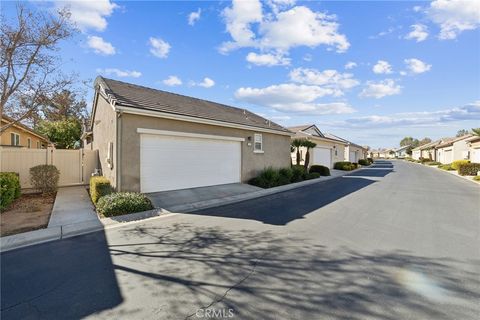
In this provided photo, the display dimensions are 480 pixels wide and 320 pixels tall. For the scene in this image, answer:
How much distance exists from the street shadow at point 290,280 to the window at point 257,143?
32.8ft

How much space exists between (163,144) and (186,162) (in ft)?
4.66

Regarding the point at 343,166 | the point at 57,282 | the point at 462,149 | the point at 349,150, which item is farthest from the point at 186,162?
the point at 462,149

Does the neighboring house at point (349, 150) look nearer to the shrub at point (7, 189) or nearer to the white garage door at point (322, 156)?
the white garage door at point (322, 156)

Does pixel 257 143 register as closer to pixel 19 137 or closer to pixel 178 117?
pixel 178 117

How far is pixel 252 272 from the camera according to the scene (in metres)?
4.11

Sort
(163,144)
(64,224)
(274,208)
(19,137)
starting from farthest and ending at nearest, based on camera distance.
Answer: (19,137) → (163,144) → (274,208) → (64,224)

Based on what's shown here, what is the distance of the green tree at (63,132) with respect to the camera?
26.7 meters

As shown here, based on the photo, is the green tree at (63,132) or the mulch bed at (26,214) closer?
the mulch bed at (26,214)

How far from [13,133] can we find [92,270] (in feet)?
68.0

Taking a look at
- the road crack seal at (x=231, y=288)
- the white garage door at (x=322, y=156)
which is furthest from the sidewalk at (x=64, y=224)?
the white garage door at (x=322, y=156)

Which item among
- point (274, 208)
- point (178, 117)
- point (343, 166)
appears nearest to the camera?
point (274, 208)

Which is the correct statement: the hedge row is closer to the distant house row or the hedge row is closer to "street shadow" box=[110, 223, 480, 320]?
"street shadow" box=[110, 223, 480, 320]

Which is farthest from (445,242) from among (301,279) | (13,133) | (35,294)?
(13,133)

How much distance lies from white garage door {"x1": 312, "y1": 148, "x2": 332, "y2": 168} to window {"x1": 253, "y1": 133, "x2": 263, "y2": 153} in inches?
456
